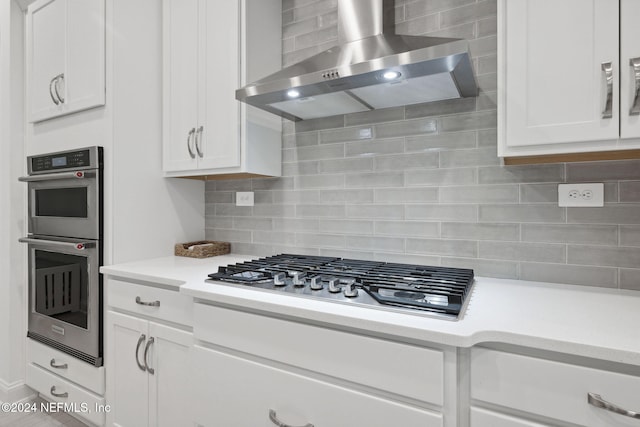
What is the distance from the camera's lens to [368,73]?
124 centimetres

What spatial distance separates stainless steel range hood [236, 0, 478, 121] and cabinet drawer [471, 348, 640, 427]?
3.00ft

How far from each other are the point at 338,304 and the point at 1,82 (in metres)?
2.72

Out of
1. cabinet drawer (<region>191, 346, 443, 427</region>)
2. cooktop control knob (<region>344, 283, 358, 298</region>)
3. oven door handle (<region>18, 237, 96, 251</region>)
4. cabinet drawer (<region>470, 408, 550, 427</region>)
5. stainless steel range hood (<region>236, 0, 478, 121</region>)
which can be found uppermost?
stainless steel range hood (<region>236, 0, 478, 121</region>)

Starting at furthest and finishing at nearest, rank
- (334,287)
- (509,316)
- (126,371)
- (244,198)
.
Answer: (244,198)
(126,371)
(334,287)
(509,316)

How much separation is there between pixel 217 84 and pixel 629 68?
1.70 m

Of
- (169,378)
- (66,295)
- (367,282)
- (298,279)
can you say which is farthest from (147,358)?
(367,282)

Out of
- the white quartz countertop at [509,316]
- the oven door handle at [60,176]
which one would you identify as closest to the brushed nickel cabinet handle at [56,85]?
the oven door handle at [60,176]

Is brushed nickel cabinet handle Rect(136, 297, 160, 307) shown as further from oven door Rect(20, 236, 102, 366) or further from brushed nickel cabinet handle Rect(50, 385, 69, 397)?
brushed nickel cabinet handle Rect(50, 385, 69, 397)

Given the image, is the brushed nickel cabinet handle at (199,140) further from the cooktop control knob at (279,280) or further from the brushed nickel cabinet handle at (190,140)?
the cooktop control knob at (279,280)

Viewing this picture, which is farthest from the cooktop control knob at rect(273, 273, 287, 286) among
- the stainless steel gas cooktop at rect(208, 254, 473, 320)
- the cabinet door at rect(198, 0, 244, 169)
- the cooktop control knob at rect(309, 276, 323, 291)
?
the cabinet door at rect(198, 0, 244, 169)

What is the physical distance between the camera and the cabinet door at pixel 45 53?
204 cm

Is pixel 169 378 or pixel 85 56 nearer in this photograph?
pixel 169 378

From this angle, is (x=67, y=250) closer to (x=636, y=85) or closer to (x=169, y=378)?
(x=169, y=378)

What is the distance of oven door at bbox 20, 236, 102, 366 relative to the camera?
5.96 feet
